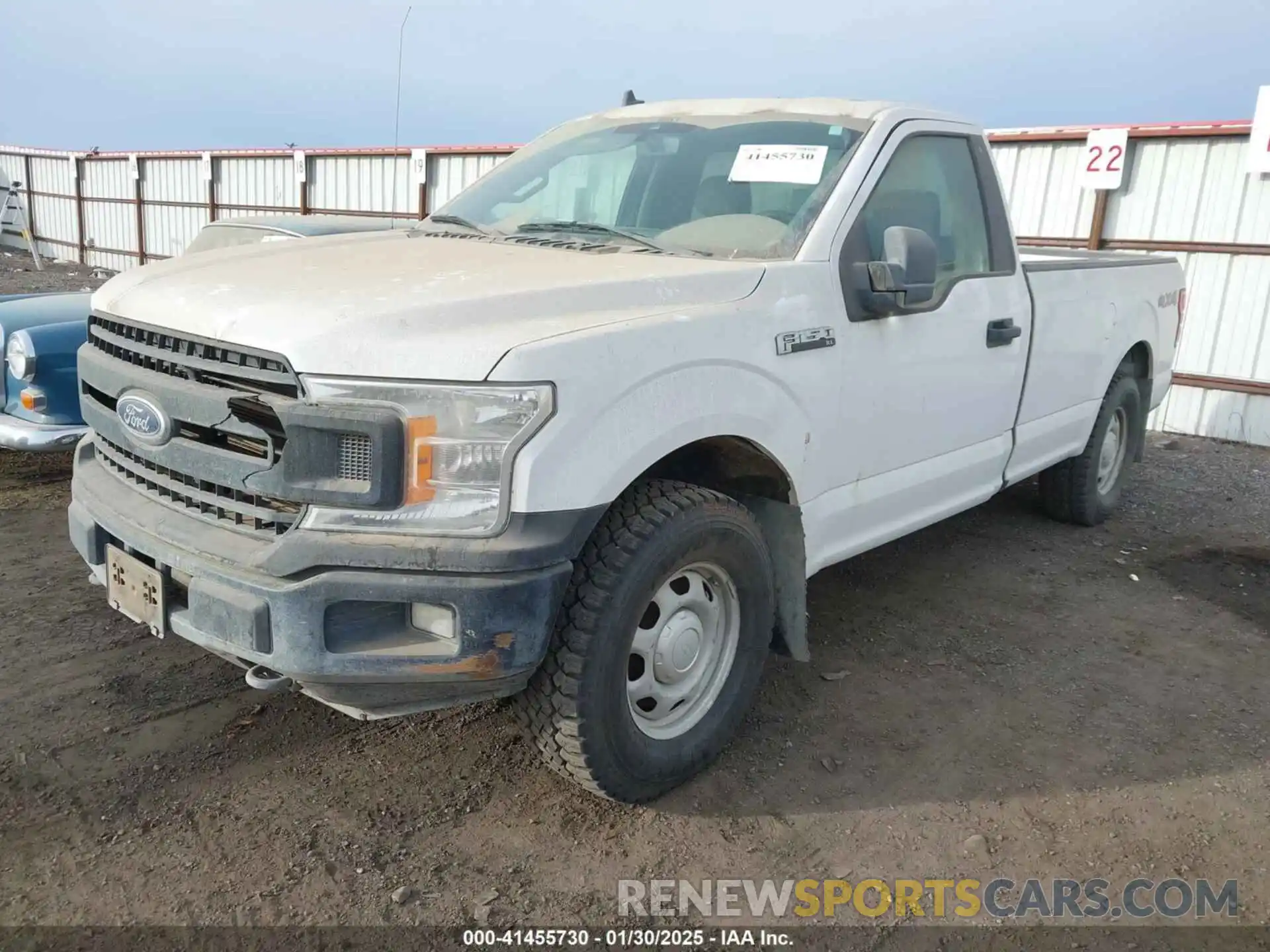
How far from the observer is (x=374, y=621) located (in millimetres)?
2512

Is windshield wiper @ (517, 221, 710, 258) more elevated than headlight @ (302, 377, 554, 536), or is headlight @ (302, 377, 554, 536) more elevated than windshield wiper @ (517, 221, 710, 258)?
windshield wiper @ (517, 221, 710, 258)

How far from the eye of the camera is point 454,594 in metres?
2.42

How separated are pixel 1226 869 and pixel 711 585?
1647mm

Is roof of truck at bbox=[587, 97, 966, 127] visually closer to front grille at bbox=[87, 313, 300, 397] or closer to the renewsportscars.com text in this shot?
front grille at bbox=[87, 313, 300, 397]

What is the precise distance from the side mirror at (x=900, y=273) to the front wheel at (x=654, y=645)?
36.3 inches

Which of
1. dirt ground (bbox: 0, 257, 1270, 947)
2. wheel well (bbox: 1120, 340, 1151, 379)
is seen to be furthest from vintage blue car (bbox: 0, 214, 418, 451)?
wheel well (bbox: 1120, 340, 1151, 379)

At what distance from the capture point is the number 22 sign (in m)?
9.63

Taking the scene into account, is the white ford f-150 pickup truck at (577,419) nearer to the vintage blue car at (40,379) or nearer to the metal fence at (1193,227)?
the vintage blue car at (40,379)

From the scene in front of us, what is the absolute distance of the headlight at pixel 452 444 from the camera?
2416 millimetres

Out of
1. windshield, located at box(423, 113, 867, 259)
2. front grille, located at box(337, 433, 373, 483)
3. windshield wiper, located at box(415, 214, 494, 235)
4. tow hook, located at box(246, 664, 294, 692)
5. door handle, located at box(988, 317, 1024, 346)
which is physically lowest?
tow hook, located at box(246, 664, 294, 692)

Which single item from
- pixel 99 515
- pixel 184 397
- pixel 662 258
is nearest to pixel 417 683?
pixel 184 397

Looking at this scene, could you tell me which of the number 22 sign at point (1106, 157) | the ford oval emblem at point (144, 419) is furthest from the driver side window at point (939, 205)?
the number 22 sign at point (1106, 157)

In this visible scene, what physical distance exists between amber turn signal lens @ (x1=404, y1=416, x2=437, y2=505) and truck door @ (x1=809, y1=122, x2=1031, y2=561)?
1567 millimetres

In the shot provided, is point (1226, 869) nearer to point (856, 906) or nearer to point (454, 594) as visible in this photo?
point (856, 906)
